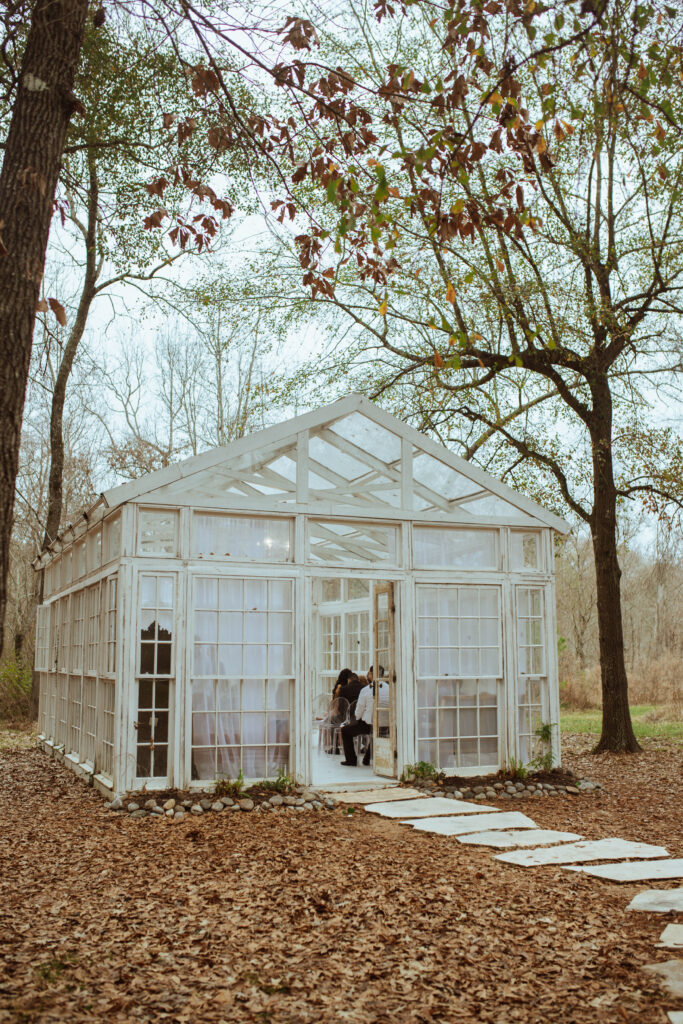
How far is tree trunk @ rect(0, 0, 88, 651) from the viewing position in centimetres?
341

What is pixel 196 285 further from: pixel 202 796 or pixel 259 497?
pixel 202 796

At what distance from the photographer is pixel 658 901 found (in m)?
4.74

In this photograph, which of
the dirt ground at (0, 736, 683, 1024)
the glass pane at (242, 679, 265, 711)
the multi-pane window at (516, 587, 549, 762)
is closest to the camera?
the dirt ground at (0, 736, 683, 1024)

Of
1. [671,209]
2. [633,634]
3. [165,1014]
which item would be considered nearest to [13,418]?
[165,1014]

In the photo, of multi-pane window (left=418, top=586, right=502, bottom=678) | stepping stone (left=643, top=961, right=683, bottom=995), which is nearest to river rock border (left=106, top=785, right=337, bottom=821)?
multi-pane window (left=418, top=586, right=502, bottom=678)

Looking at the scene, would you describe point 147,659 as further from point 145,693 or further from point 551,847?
point 551,847

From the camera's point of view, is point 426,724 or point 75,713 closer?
point 426,724

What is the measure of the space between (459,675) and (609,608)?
417 centimetres

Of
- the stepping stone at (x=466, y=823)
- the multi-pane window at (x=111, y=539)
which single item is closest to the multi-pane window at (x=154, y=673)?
the multi-pane window at (x=111, y=539)

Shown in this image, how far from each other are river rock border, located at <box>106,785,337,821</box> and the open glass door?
120 centimetres

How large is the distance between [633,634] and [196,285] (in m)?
21.3

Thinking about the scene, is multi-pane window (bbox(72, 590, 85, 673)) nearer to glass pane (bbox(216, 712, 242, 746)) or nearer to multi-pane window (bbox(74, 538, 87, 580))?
multi-pane window (bbox(74, 538, 87, 580))

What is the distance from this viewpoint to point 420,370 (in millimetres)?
13305

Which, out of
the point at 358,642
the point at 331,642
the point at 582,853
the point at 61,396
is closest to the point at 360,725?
the point at 358,642
